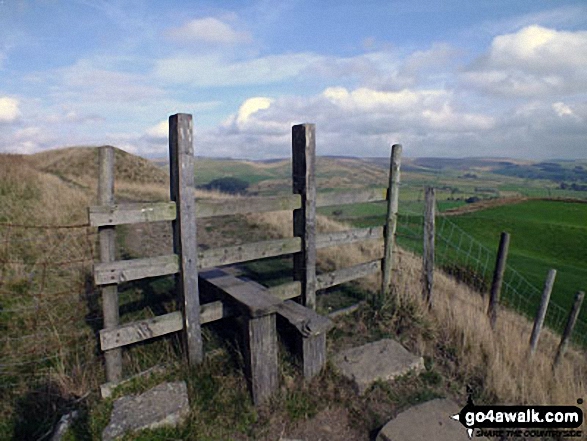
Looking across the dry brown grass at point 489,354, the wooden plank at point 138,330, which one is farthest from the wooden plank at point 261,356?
the dry brown grass at point 489,354

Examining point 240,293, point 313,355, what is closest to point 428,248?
point 313,355

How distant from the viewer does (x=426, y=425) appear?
3346 millimetres

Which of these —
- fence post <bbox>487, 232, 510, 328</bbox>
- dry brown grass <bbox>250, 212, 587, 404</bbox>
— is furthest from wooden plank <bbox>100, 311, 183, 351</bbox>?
fence post <bbox>487, 232, 510, 328</bbox>

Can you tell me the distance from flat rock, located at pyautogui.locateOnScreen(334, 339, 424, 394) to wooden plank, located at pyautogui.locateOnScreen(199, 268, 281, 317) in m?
1.21

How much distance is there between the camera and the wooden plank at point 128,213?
3.28 meters

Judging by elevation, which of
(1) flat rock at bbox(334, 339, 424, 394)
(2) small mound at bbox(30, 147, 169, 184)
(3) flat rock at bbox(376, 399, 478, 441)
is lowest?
(3) flat rock at bbox(376, 399, 478, 441)

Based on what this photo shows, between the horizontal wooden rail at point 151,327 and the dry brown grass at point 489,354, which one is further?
the dry brown grass at point 489,354

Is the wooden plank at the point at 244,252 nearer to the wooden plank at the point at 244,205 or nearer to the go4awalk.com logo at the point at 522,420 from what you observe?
the wooden plank at the point at 244,205

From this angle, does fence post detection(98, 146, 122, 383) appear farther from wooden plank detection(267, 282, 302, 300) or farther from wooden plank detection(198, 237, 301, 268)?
wooden plank detection(267, 282, 302, 300)

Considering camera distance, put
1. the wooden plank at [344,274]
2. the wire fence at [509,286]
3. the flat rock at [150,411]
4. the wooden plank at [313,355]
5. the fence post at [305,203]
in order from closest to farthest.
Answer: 1. the flat rock at [150,411]
2. the wooden plank at [313,355]
3. the fence post at [305,203]
4. the wooden plank at [344,274]
5. the wire fence at [509,286]

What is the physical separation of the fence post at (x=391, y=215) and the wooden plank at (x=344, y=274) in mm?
169

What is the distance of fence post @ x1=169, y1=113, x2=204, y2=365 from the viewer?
142 inches

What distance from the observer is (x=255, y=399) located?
3.56 m

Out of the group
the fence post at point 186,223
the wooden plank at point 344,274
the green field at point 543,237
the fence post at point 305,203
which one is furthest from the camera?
the green field at point 543,237
